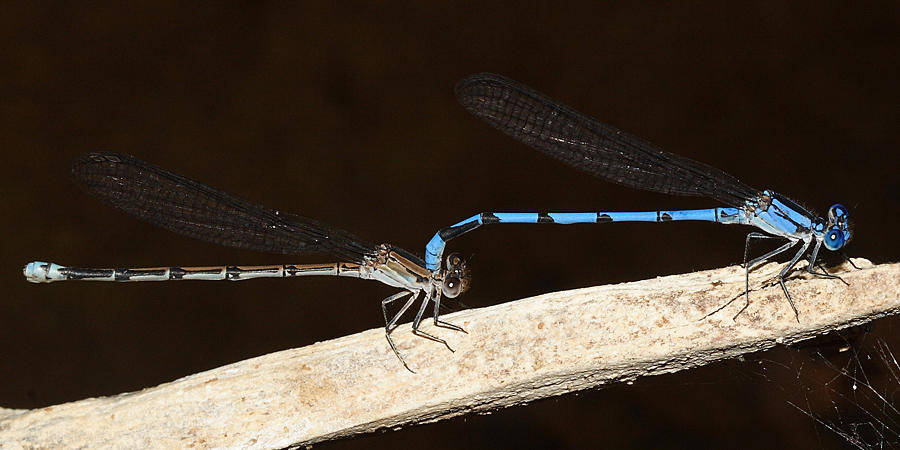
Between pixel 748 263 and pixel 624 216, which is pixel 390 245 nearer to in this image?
pixel 624 216

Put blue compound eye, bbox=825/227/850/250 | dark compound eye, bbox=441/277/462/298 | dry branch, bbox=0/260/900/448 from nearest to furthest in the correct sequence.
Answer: dry branch, bbox=0/260/900/448
blue compound eye, bbox=825/227/850/250
dark compound eye, bbox=441/277/462/298

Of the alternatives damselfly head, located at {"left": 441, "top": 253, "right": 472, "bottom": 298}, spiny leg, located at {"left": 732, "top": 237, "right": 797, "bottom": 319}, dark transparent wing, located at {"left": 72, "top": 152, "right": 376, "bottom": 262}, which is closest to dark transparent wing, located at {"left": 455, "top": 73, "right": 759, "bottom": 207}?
spiny leg, located at {"left": 732, "top": 237, "right": 797, "bottom": 319}

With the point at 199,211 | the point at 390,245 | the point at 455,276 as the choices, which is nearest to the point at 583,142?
the point at 455,276

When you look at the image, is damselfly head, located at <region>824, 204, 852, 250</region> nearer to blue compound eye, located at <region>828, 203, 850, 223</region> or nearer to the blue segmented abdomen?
blue compound eye, located at <region>828, 203, 850, 223</region>

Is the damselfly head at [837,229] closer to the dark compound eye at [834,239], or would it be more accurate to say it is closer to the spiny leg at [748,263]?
the dark compound eye at [834,239]

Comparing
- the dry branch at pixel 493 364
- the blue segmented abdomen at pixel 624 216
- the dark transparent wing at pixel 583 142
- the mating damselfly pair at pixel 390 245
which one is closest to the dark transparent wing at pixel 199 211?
the mating damselfly pair at pixel 390 245

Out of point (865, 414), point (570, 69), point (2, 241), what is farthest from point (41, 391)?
point (865, 414)

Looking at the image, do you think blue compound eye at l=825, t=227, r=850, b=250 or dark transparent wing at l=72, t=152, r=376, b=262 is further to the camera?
dark transparent wing at l=72, t=152, r=376, b=262

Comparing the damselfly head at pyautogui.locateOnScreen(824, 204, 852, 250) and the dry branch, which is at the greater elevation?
the damselfly head at pyautogui.locateOnScreen(824, 204, 852, 250)
